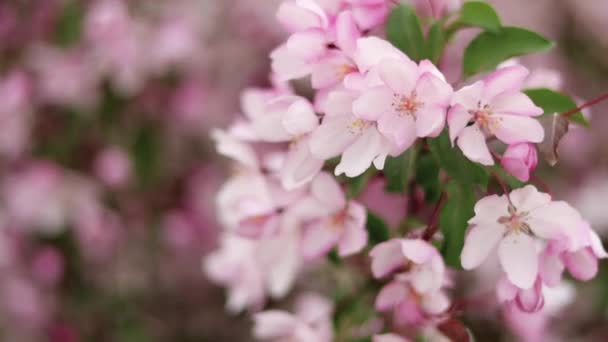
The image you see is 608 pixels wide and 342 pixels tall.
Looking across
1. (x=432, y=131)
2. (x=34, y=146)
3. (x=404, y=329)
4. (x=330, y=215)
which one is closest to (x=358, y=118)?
(x=432, y=131)

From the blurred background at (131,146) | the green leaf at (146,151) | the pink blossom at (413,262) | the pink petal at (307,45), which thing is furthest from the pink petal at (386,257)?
the green leaf at (146,151)

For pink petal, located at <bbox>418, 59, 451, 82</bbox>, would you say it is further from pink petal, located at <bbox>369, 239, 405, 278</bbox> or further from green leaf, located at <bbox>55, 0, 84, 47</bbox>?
green leaf, located at <bbox>55, 0, 84, 47</bbox>

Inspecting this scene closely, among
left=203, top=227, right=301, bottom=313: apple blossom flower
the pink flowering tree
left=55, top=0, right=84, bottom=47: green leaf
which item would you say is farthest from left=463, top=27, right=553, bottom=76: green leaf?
left=55, top=0, right=84, bottom=47: green leaf

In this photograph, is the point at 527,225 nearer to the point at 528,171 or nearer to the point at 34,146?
the point at 528,171

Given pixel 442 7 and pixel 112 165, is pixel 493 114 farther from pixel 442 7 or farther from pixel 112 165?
pixel 112 165

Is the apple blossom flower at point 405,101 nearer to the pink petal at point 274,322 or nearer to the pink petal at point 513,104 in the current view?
the pink petal at point 513,104

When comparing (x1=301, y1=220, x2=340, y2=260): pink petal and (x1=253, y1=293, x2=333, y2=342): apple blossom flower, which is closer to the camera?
(x1=301, y1=220, x2=340, y2=260): pink petal

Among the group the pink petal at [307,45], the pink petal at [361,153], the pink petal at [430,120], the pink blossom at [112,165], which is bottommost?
the pink petal at [430,120]
